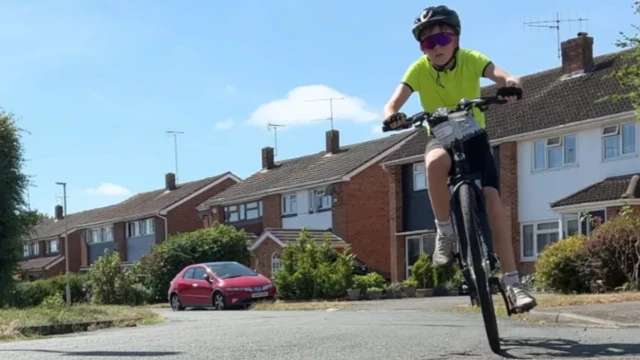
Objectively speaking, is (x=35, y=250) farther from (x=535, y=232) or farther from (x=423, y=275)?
(x=535, y=232)

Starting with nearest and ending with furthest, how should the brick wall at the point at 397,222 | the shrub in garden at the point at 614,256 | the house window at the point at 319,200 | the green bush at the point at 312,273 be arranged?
the shrub in garden at the point at 614,256 < the green bush at the point at 312,273 < the brick wall at the point at 397,222 < the house window at the point at 319,200

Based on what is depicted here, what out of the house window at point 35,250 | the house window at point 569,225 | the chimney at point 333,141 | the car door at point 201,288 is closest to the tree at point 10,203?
the car door at point 201,288

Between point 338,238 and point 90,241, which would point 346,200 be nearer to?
point 338,238

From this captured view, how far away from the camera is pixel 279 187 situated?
155 ft

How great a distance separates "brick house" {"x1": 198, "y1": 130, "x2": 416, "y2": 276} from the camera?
42.5m

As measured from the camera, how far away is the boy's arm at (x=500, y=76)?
617 centimetres

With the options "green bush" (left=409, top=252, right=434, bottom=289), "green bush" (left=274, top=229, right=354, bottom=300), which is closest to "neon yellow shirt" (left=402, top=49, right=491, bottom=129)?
"green bush" (left=274, top=229, right=354, bottom=300)

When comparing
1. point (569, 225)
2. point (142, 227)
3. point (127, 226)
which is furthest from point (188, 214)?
point (569, 225)

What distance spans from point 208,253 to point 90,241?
107 feet

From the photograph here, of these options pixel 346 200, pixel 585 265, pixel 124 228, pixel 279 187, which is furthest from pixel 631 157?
pixel 124 228

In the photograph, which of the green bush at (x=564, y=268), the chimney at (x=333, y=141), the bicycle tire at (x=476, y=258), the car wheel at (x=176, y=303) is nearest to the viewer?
the bicycle tire at (x=476, y=258)

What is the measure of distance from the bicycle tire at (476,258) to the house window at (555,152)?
84.0 feet

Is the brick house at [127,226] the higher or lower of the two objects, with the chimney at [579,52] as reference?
lower

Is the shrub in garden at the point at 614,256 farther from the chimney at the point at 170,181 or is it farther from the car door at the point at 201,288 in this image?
the chimney at the point at 170,181
